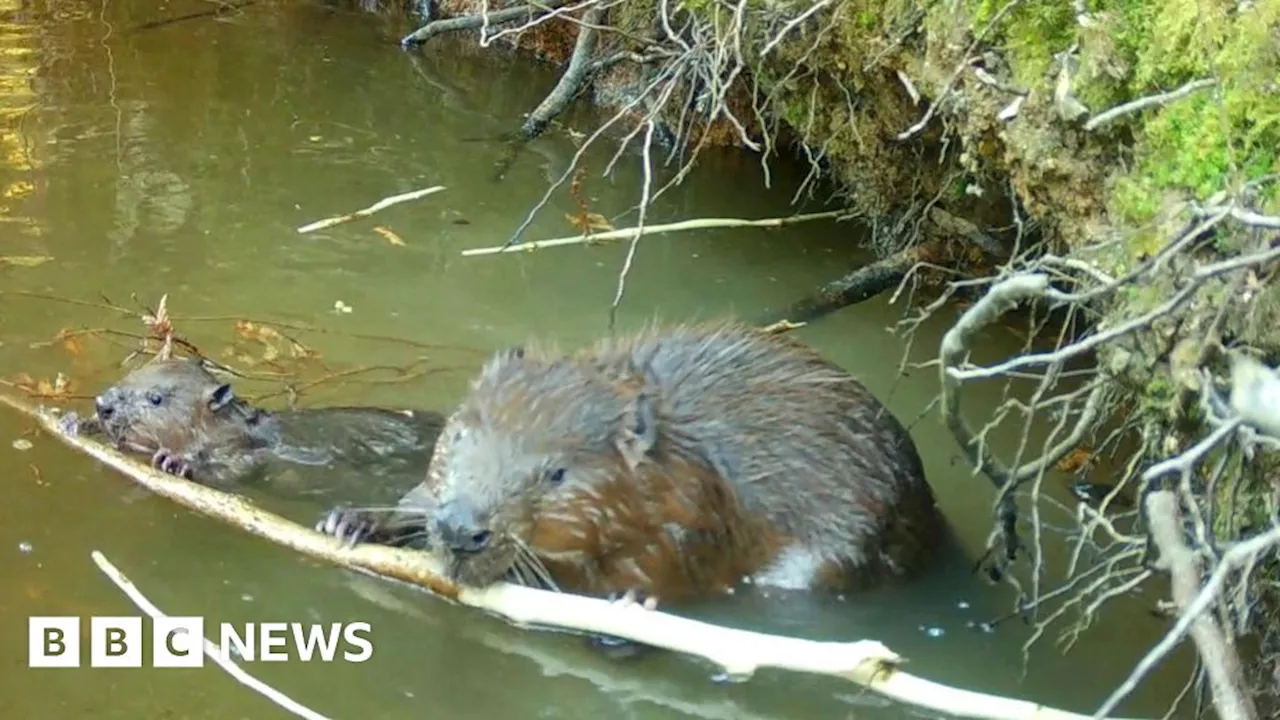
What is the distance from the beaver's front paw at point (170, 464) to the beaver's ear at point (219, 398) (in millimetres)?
150

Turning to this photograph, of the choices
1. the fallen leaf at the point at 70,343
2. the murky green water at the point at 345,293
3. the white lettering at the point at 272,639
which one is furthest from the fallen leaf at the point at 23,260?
the white lettering at the point at 272,639

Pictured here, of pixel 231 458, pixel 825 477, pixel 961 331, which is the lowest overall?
pixel 231 458

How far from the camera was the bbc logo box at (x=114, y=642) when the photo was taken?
262 centimetres

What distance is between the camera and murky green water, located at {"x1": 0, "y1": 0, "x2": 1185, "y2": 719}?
2738mm

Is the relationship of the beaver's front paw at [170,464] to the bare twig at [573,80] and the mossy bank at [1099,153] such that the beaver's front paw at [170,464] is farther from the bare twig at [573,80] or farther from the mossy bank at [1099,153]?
the bare twig at [573,80]

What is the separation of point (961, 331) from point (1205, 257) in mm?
502

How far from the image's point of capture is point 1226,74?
275cm

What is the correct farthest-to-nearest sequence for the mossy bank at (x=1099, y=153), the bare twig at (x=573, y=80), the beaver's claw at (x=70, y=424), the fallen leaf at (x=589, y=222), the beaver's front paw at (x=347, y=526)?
the bare twig at (x=573, y=80)
the fallen leaf at (x=589, y=222)
the beaver's claw at (x=70, y=424)
the beaver's front paw at (x=347, y=526)
the mossy bank at (x=1099, y=153)

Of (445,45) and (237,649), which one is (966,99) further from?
(445,45)

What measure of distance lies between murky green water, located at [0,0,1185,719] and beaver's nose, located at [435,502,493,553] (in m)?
0.24

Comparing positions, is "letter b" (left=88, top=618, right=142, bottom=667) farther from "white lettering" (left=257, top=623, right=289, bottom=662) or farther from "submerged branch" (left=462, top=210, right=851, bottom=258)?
"submerged branch" (left=462, top=210, right=851, bottom=258)

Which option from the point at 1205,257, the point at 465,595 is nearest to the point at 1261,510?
the point at 1205,257

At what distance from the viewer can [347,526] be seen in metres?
3.05

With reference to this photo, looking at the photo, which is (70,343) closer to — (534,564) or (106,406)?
(106,406)
